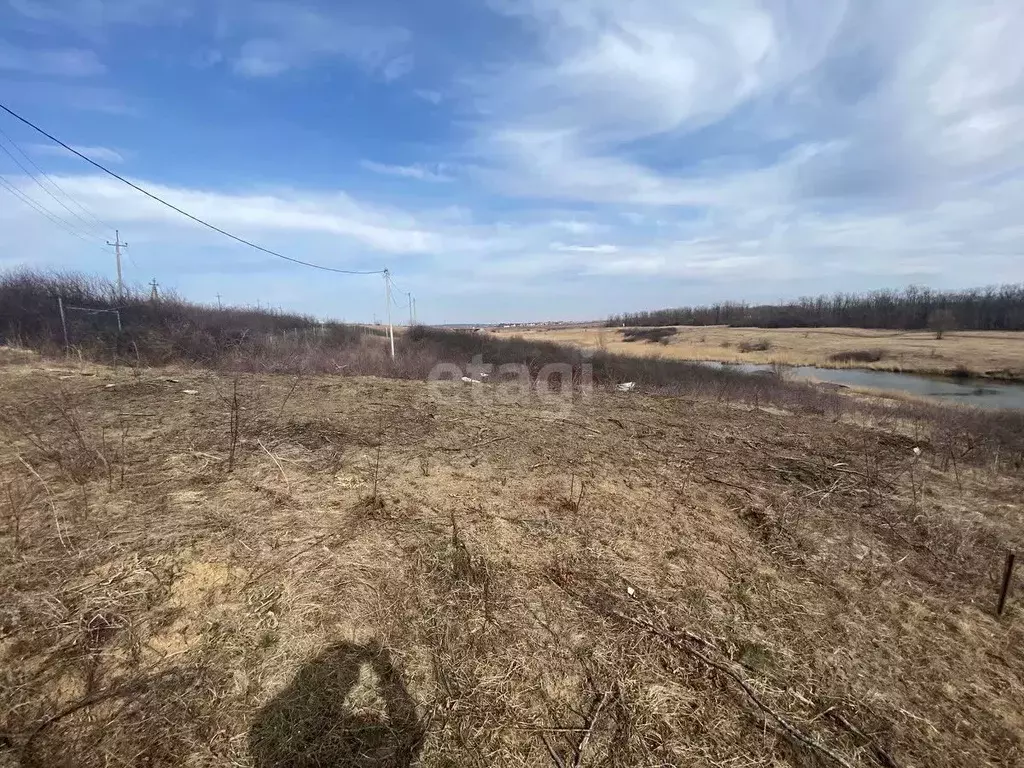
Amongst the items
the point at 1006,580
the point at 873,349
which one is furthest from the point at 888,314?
the point at 1006,580

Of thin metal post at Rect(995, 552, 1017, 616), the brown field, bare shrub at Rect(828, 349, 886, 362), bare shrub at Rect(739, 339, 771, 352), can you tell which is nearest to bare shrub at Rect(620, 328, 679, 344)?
the brown field

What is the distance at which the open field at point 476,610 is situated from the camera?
2.24m

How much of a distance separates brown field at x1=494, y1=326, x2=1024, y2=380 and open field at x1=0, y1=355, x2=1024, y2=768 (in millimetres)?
37408

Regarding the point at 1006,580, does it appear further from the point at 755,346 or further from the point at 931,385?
the point at 755,346

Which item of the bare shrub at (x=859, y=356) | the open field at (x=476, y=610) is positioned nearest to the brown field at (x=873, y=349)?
the bare shrub at (x=859, y=356)

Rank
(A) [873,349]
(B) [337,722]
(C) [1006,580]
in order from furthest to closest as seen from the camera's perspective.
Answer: (A) [873,349] → (C) [1006,580] → (B) [337,722]

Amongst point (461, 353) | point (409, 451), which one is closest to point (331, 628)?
point (409, 451)

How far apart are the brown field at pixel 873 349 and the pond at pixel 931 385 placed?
5.96ft

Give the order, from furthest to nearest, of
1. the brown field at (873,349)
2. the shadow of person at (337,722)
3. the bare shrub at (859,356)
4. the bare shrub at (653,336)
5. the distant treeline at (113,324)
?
the bare shrub at (653,336), the bare shrub at (859,356), the brown field at (873,349), the distant treeline at (113,324), the shadow of person at (337,722)

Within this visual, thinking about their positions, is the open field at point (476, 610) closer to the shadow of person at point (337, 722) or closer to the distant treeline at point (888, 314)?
the shadow of person at point (337, 722)

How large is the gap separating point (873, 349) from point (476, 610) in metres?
57.1

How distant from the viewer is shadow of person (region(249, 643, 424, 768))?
2.11 meters

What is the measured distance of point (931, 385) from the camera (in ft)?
111

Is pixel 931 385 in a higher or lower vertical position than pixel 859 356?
lower
